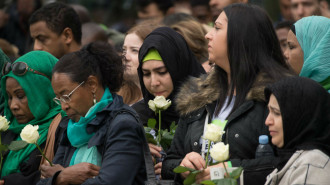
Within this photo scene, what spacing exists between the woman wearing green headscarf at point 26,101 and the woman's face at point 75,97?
82cm

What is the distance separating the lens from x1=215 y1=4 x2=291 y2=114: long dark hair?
14.1ft

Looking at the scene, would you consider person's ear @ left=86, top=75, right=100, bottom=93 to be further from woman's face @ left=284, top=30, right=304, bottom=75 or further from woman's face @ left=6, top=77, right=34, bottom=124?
woman's face @ left=284, top=30, right=304, bottom=75

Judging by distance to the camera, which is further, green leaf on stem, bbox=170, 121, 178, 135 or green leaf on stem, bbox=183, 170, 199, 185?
green leaf on stem, bbox=170, 121, 178, 135

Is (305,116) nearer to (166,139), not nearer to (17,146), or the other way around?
(166,139)

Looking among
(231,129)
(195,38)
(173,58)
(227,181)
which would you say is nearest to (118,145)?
(231,129)

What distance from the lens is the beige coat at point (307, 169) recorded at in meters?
3.59

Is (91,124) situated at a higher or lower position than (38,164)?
higher

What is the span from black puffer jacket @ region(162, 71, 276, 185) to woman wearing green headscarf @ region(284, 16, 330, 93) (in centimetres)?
63

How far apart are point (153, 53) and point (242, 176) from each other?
181 cm

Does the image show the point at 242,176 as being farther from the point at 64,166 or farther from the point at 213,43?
the point at 64,166

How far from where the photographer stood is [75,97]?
4680mm

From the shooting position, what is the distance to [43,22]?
6.98 m

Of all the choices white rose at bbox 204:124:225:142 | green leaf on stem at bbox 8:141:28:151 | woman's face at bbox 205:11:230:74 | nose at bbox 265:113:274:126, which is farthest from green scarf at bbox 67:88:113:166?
nose at bbox 265:113:274:126

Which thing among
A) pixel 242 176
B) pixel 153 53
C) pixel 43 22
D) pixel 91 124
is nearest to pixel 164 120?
pixel 153 53
